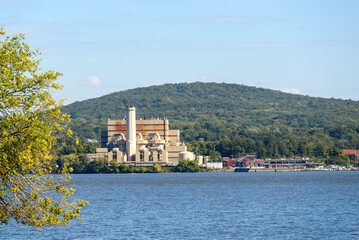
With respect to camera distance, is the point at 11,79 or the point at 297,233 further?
the point at 297,233

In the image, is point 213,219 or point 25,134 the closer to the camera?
point 25,134

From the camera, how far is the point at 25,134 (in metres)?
28.4

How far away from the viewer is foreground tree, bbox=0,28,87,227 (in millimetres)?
28016

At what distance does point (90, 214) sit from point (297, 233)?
31.7 metres

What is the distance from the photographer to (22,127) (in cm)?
2836

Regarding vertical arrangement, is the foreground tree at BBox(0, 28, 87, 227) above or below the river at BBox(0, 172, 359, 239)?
above

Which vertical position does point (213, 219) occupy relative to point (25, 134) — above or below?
below

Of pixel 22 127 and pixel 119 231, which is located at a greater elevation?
pixel 22 127

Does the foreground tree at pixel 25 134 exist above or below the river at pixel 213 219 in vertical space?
above

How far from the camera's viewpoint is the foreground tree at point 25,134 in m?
28.0

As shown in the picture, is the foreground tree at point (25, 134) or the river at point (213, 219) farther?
the river at point (213, 219)

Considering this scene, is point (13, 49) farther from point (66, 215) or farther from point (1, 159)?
point (66, 215)

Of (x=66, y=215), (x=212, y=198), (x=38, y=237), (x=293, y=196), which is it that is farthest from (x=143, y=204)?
(x=66, y=215)

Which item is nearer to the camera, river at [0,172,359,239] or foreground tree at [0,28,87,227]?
foreground tree at [0,28,87,227]
